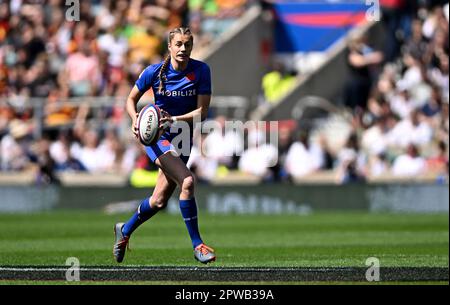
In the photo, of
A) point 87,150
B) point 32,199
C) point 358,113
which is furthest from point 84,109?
point 358,113

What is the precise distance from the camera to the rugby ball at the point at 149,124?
1185 centimetres

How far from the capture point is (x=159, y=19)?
27.7 meters

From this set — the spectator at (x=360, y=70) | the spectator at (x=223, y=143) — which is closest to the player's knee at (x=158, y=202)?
the spectator at (x=223, y=143)

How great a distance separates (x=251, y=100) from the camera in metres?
26.6

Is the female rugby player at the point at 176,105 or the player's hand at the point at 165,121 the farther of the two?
the female rugby player at the point at 176,105

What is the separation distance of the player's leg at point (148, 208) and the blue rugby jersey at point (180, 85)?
73 centimetres

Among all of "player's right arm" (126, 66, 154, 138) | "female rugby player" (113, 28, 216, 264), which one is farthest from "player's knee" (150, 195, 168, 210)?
"player's right arm" (126, 66, 154, 138)

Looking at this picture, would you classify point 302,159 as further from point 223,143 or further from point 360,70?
point 360,70

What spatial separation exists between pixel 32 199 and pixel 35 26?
5879mm

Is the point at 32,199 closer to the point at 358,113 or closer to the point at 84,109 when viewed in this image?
the point at 84,109

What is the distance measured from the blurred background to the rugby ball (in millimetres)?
11510

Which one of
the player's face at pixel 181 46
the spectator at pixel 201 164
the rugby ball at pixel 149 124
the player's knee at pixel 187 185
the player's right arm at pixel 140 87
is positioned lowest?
the spectator at pixel 201 164

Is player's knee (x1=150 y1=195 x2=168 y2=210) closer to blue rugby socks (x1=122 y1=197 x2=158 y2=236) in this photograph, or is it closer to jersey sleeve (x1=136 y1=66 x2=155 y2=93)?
blue rugby socks (x1=122 y1=197 x2=158 y2=236)

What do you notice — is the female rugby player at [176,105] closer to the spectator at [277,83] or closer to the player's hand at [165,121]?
the player's hand at [165,121]
